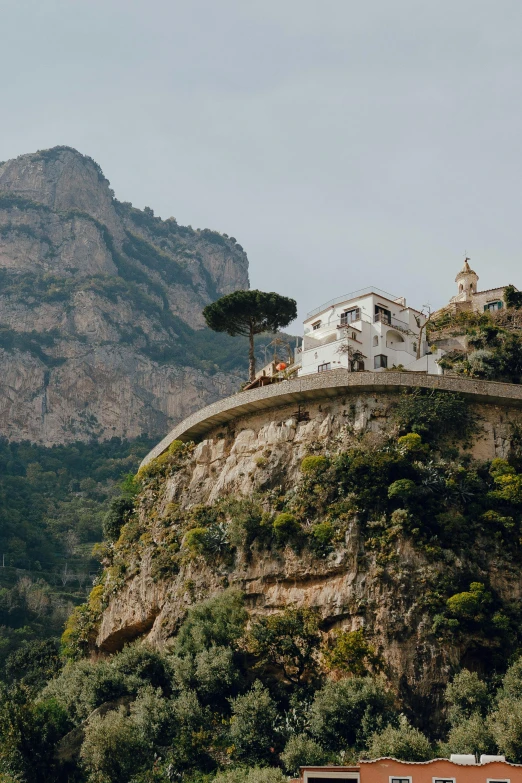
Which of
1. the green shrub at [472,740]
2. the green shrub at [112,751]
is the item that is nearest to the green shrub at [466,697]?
the green shrub at [472,740]

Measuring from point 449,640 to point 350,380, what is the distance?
13748 millimetres

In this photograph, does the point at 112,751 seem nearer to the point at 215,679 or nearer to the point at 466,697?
the point at 215,679

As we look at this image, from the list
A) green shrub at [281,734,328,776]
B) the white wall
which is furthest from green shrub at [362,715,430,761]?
the white wall

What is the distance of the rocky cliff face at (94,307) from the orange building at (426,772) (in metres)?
96.8

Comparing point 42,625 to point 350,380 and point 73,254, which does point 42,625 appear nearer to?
point 350,380

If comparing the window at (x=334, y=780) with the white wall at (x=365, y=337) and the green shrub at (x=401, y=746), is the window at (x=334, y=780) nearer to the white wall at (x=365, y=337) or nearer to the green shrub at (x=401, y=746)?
the green shrub at (x=401, y=746)

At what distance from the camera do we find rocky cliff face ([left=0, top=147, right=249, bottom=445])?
13075cm

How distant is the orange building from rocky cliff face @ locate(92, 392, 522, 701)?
774 cm

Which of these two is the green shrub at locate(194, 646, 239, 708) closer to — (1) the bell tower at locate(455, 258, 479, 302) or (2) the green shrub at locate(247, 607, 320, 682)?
(2) the green shrub at locate(247, 607, 320, 682)

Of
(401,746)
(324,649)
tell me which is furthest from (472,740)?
(324,649)

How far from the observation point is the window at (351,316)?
198 feet

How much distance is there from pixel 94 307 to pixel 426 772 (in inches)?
4579

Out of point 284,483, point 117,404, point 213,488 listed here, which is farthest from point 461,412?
point 117,404

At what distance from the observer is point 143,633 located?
5088 cm
